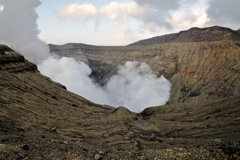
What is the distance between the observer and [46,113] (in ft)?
111

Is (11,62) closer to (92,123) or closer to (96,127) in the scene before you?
(92,123)

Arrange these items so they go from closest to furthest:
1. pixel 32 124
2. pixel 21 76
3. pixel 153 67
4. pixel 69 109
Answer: pixel 32 124, pixel 69 109, pixel 21 76, pixel 153 67

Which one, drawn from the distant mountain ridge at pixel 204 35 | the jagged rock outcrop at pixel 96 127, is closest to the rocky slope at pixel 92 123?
the jagged rock outcrop at pixel 96 127

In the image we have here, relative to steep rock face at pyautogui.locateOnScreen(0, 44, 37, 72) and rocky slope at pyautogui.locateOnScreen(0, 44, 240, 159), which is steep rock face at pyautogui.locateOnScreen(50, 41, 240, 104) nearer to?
rocky slope at pyautogui.locateOnScreen(0, 44, 240, 159)

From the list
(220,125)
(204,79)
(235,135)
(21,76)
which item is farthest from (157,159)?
(204,79)

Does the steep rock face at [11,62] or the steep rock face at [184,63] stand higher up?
the steep rock face at [184,63]

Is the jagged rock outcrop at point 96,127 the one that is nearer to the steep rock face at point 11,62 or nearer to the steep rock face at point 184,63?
the steep rock face at point 11,62

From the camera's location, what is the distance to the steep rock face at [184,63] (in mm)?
77562

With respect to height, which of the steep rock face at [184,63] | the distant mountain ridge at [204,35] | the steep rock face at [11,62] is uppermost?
the distant mountain ridge at [204,35]

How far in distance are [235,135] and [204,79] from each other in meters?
62.9

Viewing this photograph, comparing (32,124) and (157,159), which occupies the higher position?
(32,124)

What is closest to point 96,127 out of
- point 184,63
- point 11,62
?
point 11,62

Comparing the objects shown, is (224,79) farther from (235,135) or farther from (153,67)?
(235,135)

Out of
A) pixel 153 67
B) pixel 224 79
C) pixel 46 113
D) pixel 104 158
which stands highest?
pixel 153 67
